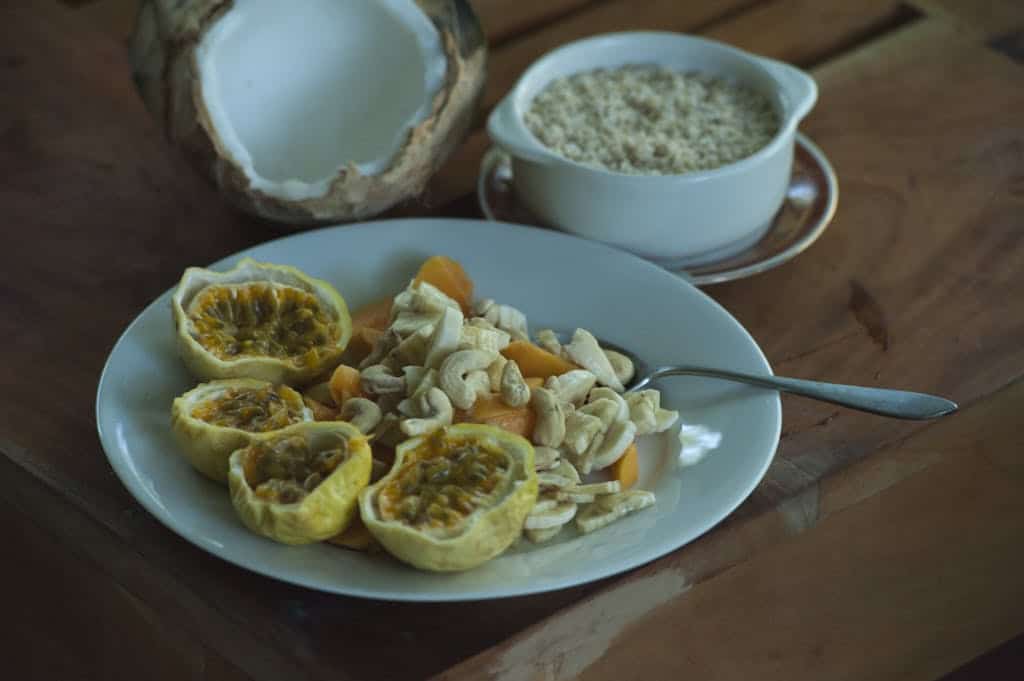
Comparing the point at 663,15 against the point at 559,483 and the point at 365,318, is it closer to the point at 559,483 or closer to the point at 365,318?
the point at 365,318

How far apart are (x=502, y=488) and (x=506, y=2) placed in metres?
0.74

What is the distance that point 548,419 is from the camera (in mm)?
753

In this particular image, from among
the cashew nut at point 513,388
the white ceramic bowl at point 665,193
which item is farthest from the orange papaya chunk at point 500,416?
the white ceramic bowl at point 665,193

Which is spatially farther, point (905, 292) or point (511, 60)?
point (511, 60)

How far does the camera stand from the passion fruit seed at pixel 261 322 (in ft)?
2.65

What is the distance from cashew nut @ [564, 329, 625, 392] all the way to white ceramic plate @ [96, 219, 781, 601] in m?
0.04

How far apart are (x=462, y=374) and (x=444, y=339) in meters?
0.03

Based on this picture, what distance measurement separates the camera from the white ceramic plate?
26.3 inches

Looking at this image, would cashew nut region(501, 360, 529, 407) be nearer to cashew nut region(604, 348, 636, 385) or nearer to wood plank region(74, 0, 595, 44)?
cashew nut region(604, 348, 636, 385)

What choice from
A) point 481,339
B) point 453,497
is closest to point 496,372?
point 481,339

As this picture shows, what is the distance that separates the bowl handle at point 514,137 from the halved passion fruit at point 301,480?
0.96 feet

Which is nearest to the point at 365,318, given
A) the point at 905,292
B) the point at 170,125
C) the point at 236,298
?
the point at 236,298

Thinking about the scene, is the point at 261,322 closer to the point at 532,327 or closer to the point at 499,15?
the point at 532,327

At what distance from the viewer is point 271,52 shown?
40.3 inches
